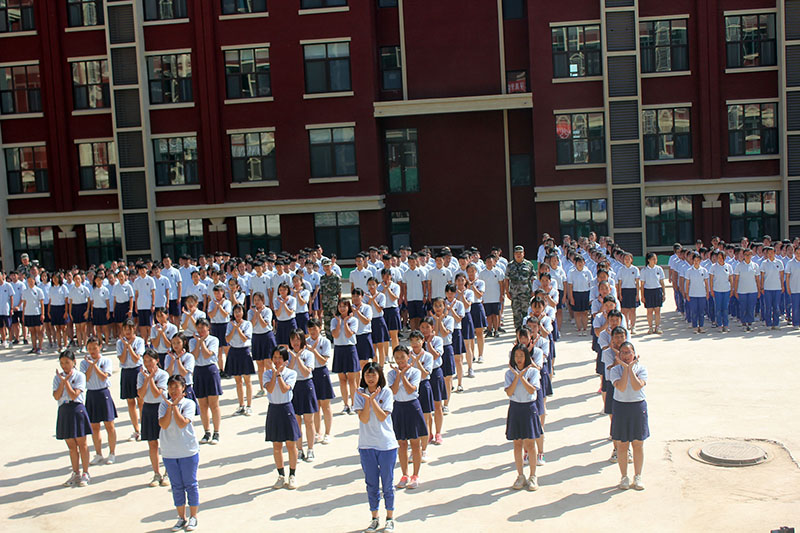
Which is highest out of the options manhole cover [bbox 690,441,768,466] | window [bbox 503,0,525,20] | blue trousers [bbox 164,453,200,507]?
window [bbox 503,0,525,20]

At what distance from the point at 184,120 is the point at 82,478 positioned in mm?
22140

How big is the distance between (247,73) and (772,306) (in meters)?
20.3

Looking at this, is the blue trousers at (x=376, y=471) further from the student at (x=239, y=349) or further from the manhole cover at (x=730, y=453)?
the student at (x=239, y=349)

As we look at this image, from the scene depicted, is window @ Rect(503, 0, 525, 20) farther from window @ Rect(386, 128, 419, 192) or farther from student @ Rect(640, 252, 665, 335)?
student @ Rect(640, 252, 665, 335)

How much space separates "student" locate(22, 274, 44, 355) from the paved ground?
5.86m

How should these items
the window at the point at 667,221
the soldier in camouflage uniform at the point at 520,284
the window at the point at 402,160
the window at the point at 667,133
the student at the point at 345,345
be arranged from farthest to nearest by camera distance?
the window at the point at 402,160, the window at the point at 667,221, the window at the point at 667,133, the soldier in camouflage uniform at the point at 520,284, the student at the point at 345,345

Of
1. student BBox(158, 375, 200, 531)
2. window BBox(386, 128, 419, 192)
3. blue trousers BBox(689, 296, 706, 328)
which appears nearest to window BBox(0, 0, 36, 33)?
window BBox(386, 128, 419, 192)

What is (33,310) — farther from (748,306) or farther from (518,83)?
(518,83)

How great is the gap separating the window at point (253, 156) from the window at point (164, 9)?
5.05 meters

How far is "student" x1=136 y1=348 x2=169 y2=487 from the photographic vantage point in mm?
11156

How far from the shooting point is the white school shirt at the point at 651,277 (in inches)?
756

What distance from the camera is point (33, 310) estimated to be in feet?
69.9

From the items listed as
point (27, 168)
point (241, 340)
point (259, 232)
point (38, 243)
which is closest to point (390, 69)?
point (259, 232)

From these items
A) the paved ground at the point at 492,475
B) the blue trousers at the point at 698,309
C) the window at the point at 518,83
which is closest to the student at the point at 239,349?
the paved ground at the point at 492,475
